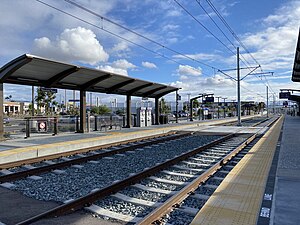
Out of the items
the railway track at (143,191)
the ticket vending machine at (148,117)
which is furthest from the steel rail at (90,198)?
the ticket vending machine at (148,117)

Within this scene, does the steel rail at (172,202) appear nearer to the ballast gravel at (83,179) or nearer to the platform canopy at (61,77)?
the ballast gravel at (83,179)

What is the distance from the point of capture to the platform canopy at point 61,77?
1234 centimetres

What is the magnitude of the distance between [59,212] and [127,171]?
338cm

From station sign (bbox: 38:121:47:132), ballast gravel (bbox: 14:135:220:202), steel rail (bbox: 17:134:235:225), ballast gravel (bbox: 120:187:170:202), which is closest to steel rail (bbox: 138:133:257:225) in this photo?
ballast gravel (bbox: 120:187:170:202)

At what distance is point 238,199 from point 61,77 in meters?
12.5

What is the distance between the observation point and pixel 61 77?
1481 cm

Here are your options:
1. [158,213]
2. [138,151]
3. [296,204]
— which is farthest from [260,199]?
[138,151]

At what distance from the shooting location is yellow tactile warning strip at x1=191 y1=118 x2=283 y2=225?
4016 mm

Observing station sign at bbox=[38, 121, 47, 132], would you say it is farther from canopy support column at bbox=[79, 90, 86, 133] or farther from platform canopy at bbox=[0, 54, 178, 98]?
platform canopy at bbox=[0, 54, 178, 98]

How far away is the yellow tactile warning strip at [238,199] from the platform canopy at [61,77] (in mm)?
9942

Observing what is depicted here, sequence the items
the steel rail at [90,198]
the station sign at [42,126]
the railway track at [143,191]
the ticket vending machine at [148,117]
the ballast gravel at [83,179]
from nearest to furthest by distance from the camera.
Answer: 1. the steel rail at [90,198]
2. the railway track at [143,191]
3. the ballast gravel at [83,179]
4. the station sign at [42,126]
5. the ticket vending machine at [148,117]

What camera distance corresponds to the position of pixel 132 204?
200 inches

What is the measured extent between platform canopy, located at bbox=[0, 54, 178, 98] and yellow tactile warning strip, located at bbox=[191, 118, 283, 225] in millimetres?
9942

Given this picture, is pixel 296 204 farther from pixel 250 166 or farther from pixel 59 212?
pixel 59 212
